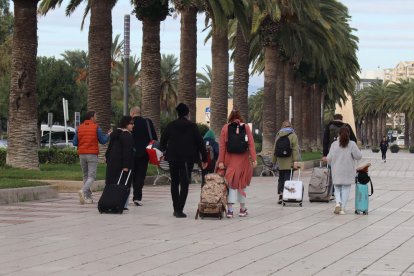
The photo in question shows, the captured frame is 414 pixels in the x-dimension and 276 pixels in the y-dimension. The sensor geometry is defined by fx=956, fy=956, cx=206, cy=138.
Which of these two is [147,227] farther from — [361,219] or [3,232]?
[361,219]

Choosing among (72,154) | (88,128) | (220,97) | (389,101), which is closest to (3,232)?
(88,128)

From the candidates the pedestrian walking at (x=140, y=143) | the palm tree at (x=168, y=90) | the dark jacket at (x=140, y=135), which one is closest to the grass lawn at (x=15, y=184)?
the pedestrian walking at (x=140, y=143)

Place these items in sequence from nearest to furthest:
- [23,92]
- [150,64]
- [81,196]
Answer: [81,196] → [23,92] → [150,64]

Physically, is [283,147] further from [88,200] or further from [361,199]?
[88,200]

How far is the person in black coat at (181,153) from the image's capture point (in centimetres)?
1585

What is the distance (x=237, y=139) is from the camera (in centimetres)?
1608

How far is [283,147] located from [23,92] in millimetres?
8627

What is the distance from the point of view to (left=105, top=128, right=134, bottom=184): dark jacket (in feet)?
54.9

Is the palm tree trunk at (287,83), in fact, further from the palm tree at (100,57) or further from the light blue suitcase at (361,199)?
the light blue suitcase at (361,199)

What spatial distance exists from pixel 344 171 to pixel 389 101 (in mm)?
113784

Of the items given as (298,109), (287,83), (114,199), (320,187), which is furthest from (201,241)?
(298,109)

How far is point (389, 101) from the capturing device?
12838 centimetres

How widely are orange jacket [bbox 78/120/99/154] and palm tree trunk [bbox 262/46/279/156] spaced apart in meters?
25.5

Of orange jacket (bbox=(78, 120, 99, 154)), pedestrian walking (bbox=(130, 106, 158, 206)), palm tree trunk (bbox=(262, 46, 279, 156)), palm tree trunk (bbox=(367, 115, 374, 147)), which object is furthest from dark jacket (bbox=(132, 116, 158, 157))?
palm tree trunk (bbox=(367, 115, 374, 147))
